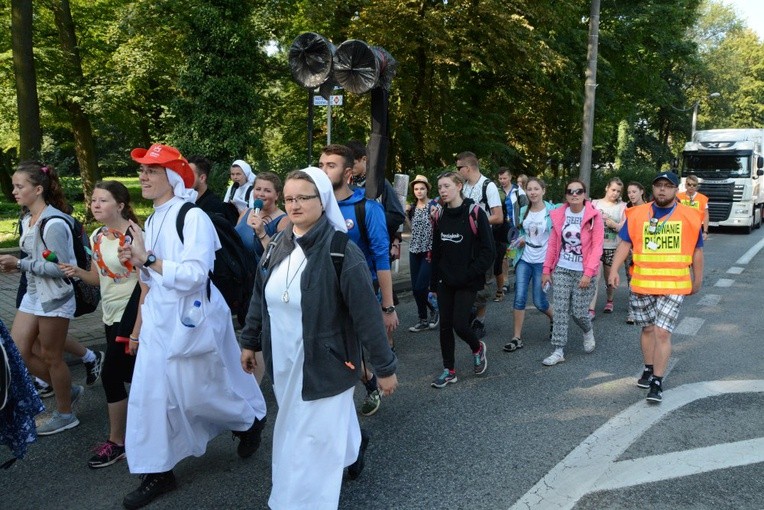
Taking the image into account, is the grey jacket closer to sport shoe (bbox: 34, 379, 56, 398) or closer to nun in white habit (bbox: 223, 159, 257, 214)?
sport shoe (bbox: 34, 379, 56, 398)

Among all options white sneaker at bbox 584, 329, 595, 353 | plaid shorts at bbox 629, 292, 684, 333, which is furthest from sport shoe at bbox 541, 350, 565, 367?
plaid shorts at bbox 629, 292, 684, 333

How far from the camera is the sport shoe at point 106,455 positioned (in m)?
3.98

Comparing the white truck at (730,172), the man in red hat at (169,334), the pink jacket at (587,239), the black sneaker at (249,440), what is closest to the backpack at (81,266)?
the man in red hat at (169,334)

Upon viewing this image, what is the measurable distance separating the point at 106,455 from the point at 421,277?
399cm

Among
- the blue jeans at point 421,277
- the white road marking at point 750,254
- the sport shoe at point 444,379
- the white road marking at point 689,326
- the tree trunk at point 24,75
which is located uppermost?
the tree trunk at point 24,75

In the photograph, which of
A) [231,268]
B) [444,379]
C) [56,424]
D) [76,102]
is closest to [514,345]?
[444,379]

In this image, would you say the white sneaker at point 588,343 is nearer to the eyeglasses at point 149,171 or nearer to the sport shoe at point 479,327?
the sport shoe at point 479,327

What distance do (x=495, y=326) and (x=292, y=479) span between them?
509 centimetres

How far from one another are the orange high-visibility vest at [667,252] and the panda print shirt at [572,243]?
3.10 ft

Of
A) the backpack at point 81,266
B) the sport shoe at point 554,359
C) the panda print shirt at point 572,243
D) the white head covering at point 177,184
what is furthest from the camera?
the panda print shirt at point 572,243

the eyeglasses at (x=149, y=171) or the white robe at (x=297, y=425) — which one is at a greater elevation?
the eyeglasses at (x=149, y=171)

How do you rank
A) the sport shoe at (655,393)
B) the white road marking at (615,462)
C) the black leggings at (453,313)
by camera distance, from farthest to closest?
the black leggings at (453,313), the sport shoe at (655,393), the white road marking at (615,462)

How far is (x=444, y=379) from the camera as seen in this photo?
550 centimetres

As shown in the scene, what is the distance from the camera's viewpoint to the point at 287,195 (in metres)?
2.99
